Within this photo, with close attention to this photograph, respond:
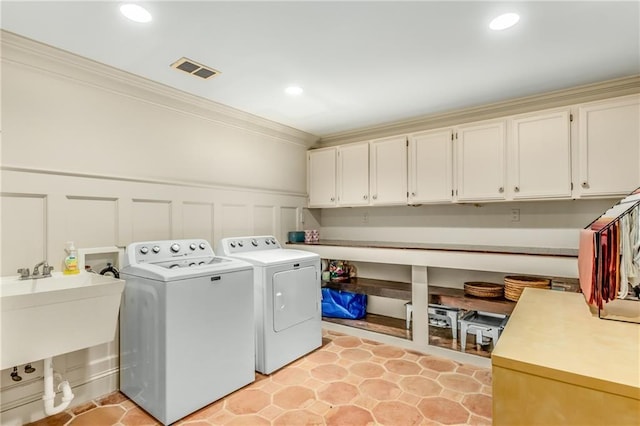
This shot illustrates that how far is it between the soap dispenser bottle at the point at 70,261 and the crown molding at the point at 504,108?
3.08m

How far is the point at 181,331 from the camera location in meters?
2.16

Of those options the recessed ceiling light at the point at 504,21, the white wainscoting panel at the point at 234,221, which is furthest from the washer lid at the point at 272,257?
the recessed ceiling light at the point at 504,21

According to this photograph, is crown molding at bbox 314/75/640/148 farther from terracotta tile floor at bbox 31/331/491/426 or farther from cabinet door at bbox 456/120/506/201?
terracotta tile floor at bbox 31/331/491/426

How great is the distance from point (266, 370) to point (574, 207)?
299 centimetres

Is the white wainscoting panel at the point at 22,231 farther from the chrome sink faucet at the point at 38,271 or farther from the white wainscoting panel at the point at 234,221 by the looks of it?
the white wainscoting panel at the point at 234,221

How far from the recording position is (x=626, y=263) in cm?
116

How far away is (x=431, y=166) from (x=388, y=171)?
1.55 ft

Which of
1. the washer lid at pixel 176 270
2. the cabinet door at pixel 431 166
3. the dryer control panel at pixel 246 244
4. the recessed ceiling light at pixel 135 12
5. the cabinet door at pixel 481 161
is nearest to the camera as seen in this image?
the recessed ceiling light at pixel 135 12

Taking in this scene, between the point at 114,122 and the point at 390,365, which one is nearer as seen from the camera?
the point at 114,122

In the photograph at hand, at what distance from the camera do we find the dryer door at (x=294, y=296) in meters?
2.83

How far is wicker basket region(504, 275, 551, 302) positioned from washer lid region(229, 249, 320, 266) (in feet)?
5.57

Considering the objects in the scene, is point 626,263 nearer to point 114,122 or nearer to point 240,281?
point 240,281

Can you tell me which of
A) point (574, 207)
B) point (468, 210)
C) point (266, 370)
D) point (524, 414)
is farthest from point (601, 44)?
point (266, 370)

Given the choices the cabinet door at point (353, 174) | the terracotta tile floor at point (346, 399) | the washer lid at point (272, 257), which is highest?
the cabinet door at point (353, 174)
